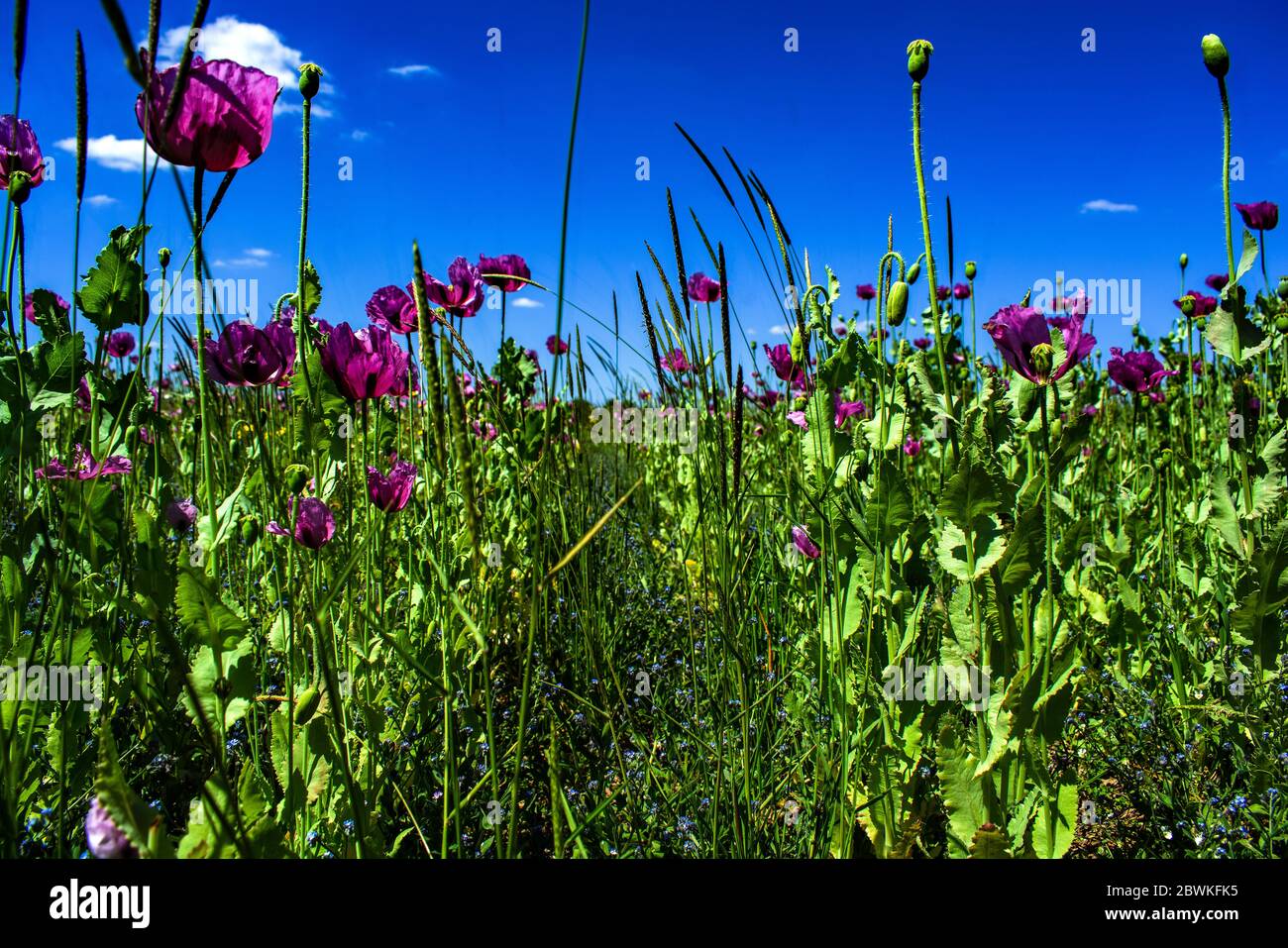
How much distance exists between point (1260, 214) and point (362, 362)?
219 centimetres

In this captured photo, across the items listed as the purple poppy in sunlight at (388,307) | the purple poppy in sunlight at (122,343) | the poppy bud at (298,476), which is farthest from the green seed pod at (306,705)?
the purple poppy in sunlight at (122,343)

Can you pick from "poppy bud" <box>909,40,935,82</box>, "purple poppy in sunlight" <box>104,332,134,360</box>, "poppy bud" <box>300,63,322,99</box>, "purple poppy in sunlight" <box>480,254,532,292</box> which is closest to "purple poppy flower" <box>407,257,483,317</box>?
"purple poppy in sunlight" <box>480,254,532,292</box>

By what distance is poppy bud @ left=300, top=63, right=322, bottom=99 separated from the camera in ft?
2.97

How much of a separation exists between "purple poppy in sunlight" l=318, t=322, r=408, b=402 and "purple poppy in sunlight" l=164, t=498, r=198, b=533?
1.61ft

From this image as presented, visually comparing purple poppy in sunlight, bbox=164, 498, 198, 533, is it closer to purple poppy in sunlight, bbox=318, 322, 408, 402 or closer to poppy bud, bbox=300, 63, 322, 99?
purple poppy in sunlight, bbox=318, 322, 408, 402

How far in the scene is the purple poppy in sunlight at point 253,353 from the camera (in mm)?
1206

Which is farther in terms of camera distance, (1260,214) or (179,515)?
(1260,214)

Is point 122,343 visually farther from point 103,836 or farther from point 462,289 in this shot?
point 103,836

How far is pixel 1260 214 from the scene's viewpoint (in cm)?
201

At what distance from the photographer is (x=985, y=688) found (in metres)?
1.08

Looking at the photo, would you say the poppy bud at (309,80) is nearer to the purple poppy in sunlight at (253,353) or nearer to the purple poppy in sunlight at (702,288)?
the purple poppy in sunlight at (253,353)

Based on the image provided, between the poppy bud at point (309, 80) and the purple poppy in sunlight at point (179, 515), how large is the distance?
0.85 m

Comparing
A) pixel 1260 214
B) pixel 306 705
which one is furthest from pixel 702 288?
pixel 306 705

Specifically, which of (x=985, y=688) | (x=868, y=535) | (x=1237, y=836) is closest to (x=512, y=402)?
(x=868, y=535)
